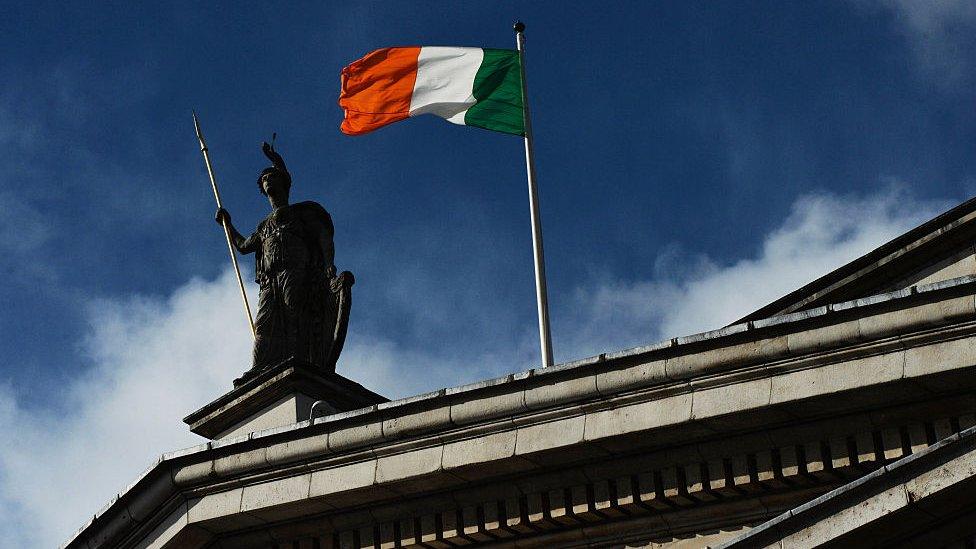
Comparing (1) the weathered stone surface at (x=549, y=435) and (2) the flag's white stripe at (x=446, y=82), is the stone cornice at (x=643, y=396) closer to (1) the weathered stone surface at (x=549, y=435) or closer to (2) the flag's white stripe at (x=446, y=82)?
(1) the weathered stone surface at (x=549, y=435)

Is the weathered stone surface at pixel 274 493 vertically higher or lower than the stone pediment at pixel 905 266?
lower

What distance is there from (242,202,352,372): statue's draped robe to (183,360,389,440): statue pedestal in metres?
0.75

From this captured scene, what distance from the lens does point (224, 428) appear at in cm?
1848

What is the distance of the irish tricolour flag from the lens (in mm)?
25000

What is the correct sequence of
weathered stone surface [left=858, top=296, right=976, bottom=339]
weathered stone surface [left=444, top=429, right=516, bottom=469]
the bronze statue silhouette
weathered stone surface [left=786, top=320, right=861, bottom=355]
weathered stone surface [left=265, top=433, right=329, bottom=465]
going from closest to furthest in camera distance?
1. weathered stone surface [left=858, top=296, right=976, bottom=339]
2. weathered stone surface [left=786, top=320, right=861, bottom=355]
3. weathered stone surface [left=444, top=429, right=516, bottom=469]
4. weathered stone surface [left=265, top=433, right=329, bottom=465]
5. the bronze statue silhouette

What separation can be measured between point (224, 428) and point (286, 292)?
74.8 inches

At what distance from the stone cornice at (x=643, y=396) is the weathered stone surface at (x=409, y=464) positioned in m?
0.04

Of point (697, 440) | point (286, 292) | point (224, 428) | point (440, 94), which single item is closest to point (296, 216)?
point (286, 292)

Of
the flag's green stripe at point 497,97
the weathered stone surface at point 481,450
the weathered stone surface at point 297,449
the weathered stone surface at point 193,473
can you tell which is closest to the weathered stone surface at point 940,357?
the weathered stone surface at point 481,450

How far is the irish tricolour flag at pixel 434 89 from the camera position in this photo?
25.0m

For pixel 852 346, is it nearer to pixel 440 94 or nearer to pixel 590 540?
pixel 590 540

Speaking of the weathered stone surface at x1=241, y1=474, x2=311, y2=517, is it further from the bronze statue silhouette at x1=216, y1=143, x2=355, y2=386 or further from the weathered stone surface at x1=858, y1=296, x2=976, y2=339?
the weathered stone surface at x1=858, y1=296, x2=976, y2=339

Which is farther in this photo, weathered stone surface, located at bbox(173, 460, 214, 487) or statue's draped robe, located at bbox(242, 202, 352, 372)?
statue's draped robe, located at bbox(242, 202, 352, 372)

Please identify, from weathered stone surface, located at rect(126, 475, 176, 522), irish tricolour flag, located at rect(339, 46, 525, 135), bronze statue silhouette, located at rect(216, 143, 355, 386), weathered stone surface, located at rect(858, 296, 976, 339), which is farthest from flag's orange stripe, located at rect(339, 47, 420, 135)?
weathered stone surface, located at rect(858, 296, 976, 339)
